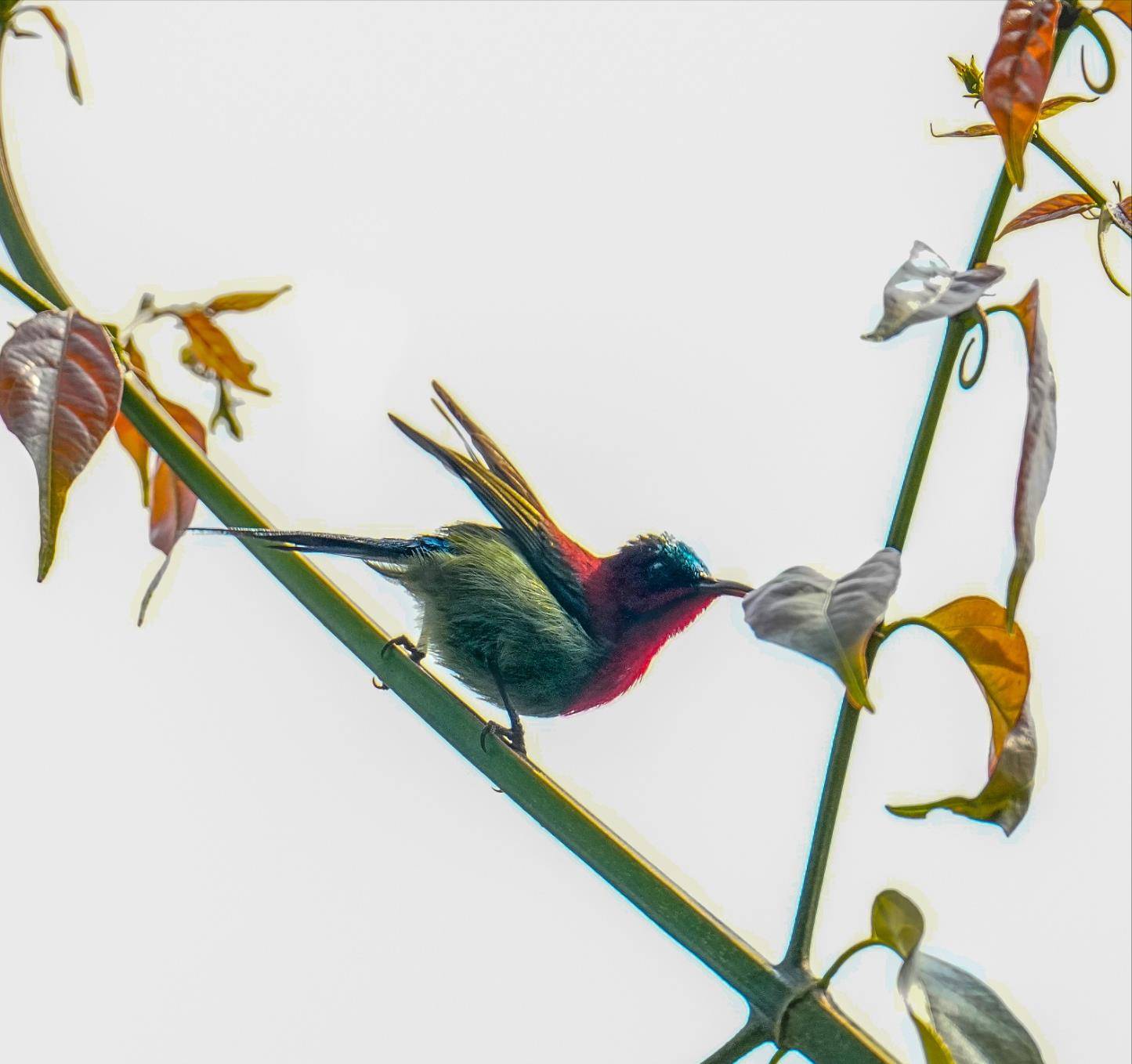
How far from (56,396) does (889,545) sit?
0.50m

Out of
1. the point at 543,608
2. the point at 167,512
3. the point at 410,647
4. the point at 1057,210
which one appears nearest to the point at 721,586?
the point at 543,608

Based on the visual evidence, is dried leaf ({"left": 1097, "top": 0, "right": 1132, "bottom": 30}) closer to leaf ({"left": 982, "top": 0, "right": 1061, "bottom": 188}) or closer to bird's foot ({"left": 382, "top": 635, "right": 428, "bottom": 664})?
leaf ({"left": 982, "top": 0, "right": 1061, "bottom": 188})

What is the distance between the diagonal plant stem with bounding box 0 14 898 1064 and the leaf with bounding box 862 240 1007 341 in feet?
1.28

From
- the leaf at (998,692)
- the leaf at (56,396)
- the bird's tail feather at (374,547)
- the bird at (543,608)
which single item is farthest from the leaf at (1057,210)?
the bird at (543,608)

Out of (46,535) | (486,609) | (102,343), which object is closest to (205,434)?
(102,343)

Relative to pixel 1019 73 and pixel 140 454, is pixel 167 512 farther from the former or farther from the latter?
pixel 1019 73

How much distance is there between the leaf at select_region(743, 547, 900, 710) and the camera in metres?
0.66

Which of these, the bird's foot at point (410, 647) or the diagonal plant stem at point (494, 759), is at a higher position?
the diagonal plant stem at point (494, 759)

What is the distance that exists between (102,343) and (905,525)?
511 millimetres

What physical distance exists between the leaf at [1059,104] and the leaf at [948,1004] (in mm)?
536

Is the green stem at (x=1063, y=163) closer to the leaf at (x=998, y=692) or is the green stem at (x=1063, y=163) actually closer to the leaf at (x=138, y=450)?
the leaf at (x=998, y=692)

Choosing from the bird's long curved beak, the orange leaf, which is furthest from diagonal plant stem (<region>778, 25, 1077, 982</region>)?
the bird's long curved beak

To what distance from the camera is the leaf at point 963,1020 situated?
0.79 meters

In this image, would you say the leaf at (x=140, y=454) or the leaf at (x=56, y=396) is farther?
the leaf at (x=140, y=454)
